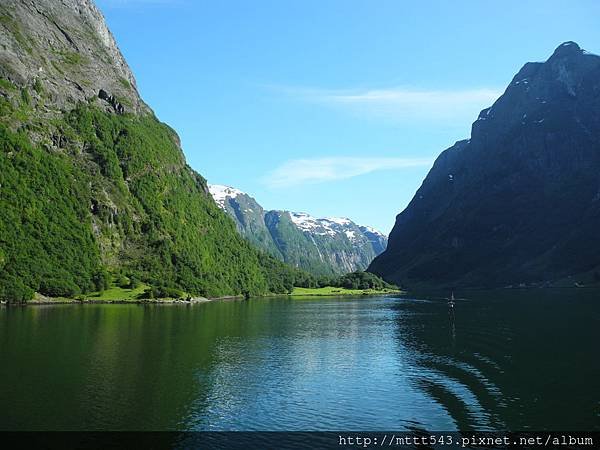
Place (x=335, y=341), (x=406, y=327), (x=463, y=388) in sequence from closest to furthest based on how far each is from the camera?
(x=463, y=388) < (x=335, y=341) < (x=406, y=327)

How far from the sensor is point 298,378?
2813 inches

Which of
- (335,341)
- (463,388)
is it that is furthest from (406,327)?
(463,388)

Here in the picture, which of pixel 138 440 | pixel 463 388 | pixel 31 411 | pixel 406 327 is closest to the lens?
pixel 138 440

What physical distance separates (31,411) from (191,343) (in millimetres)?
50197

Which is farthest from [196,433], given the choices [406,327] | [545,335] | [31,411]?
[406,327]

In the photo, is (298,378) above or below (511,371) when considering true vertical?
below

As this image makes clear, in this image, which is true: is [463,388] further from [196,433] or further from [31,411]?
[31,411]

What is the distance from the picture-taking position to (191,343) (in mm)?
102250

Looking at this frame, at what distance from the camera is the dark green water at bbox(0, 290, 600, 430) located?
171 feet

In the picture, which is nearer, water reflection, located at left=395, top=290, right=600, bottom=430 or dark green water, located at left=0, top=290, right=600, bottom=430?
dark green water, located at left=0, top=290, right=600, bottom=430

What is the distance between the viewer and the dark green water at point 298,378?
52000 millimetres

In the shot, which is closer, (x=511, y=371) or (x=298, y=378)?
(x=298, y=378)

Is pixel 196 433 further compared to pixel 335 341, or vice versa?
pixel 335 341

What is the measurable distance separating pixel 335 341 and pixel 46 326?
231ft
